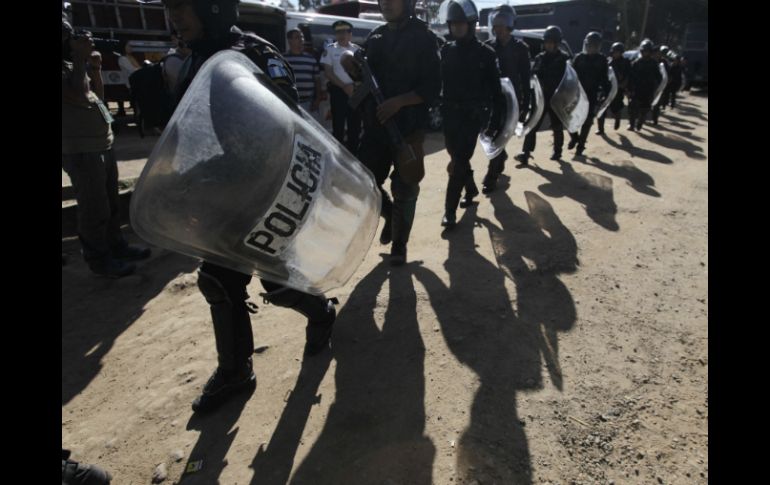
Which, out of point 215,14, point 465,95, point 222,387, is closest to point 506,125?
point 465,95

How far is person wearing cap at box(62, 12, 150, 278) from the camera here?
3.06 m

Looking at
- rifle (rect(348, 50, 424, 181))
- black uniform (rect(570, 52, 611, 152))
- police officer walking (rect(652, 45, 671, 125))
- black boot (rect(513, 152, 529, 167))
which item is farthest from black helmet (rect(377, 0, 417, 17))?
police officer walking (rect(652, 45, 671, 125))

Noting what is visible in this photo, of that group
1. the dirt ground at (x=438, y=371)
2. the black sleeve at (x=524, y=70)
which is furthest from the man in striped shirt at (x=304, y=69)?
the dirt ground at (x=438, y=371)

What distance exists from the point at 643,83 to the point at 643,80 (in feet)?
0.18

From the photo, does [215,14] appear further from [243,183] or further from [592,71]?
[592,71]

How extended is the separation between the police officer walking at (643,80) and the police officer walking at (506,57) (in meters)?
4.61

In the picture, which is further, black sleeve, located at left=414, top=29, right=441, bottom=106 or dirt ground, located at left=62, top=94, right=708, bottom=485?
black sleeve, located at left=414, top=29, right=441, bottom=106

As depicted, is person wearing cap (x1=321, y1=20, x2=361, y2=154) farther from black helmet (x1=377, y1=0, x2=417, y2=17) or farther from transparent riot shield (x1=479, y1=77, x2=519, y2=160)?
black helmet (x1=377, y1=0, x2=417, y2=17)

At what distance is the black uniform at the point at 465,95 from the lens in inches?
152

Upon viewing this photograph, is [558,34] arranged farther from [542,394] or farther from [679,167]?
[542,394]

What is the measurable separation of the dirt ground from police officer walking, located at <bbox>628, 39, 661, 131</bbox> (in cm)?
586

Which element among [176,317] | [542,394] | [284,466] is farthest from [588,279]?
[176,317]
